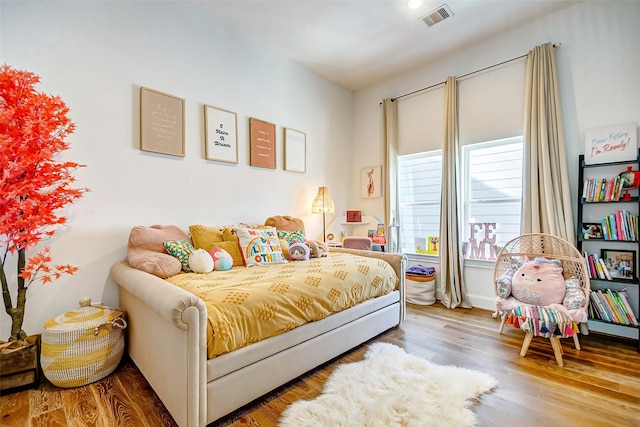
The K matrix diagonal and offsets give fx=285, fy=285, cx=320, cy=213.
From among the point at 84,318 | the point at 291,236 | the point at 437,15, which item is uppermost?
the point at 437,15

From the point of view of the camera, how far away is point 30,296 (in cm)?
188

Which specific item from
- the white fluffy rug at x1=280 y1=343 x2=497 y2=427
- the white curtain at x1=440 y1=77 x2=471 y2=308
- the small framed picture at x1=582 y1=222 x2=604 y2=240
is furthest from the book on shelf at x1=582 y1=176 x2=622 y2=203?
the white fluffy rug at x1=280 y1=343 x2=497 y2=427

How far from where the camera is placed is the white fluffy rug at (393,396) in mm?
1389

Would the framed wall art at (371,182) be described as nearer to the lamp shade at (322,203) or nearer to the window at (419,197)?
the window at (419,197)

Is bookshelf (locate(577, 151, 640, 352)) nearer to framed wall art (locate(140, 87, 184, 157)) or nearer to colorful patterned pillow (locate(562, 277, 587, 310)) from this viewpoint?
colorful patterned pillow (locate(562, 277, 587, 310))

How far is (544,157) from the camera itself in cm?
264

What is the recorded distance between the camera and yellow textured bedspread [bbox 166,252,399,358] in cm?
142

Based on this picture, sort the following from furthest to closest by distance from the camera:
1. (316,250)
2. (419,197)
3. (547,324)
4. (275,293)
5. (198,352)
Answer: (419,197)
(316,250)
(547,324)
(275,293)
(198,352)

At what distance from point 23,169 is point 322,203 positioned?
2.62m

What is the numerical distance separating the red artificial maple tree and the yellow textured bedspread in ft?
2.67

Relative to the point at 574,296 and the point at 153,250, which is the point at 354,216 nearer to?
the point at 574,296

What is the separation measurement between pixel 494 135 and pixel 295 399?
3.14 metres

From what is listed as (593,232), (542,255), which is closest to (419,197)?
(542,255)

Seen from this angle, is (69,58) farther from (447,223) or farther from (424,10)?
(447,223)
